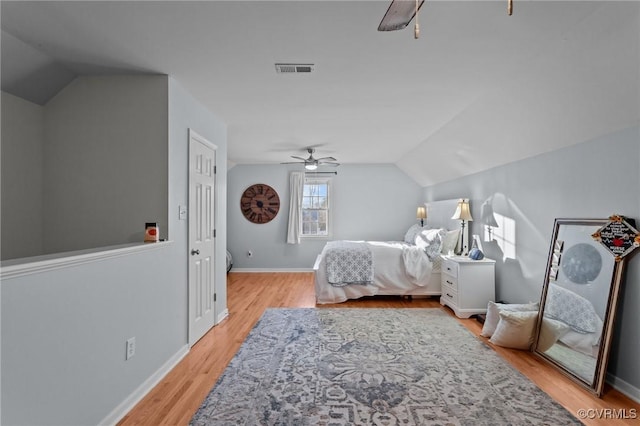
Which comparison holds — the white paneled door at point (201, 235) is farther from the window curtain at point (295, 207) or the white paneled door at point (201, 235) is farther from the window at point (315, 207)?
the window at point (315, 207)

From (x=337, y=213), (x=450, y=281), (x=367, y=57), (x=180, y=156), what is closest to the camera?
(x=367, y=57)

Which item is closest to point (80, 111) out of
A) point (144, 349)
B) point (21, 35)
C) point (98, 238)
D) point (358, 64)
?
point (21, 35)

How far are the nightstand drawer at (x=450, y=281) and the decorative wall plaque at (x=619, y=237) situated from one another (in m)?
1.87

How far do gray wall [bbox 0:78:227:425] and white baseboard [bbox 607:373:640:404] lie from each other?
3.48 m

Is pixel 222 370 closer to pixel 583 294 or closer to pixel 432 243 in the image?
pixel 583 294

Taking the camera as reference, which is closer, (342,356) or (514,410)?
(514,410)

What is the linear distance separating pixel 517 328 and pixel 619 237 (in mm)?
1203

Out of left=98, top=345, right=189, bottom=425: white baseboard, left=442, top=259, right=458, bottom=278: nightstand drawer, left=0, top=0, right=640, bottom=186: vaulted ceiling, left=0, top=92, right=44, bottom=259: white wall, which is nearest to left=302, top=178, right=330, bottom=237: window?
left=442, top=259, right=458, bottom=278: nightstand drawer

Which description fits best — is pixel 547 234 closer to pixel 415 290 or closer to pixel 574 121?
pixel 574 121

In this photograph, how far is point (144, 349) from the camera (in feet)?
7.64

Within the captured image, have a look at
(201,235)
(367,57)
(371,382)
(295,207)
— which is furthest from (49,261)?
(295,207)

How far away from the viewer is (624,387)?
223 cm

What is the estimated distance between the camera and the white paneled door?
312cm

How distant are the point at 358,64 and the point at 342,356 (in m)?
2.53
